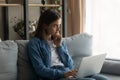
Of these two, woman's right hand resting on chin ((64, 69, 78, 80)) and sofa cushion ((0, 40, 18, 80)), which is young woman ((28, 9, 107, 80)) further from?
sofa cushion ((0, 40, 18, 80))

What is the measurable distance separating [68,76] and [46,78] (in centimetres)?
22

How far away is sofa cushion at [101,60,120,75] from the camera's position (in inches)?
108

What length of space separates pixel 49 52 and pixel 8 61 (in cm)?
36

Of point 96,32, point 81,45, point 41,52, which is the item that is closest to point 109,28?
point 96,32

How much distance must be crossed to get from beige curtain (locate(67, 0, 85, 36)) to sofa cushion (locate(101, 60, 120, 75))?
0.79m

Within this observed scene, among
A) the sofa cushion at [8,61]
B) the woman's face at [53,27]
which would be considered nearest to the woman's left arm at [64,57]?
the woman's face at [53,27]

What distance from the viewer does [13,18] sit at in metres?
3.14

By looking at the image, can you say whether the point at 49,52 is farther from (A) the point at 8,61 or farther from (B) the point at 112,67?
(B) the point at 112,67

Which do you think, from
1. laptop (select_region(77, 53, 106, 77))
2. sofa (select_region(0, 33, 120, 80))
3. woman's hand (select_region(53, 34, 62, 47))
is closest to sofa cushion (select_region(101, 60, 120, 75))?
sofa (select_region(0, 33, 120, 80))

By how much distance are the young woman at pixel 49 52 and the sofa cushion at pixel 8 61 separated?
0.47 feet


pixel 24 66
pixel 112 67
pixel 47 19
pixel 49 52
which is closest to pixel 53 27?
pixel 47 19

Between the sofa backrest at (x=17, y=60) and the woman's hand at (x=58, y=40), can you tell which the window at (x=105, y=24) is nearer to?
the woman's hand at (x=58, y=40)

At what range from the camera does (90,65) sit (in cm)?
202

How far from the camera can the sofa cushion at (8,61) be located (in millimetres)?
2098
